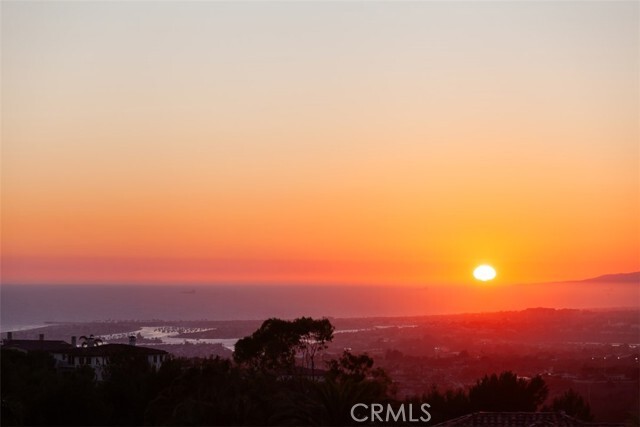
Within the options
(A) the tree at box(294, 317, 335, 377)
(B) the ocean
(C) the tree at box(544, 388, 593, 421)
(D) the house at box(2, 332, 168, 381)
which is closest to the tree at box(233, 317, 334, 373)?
(A) the tree at box(294, 317, 335, 377)

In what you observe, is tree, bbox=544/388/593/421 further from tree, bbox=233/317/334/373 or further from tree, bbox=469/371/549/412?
tree, bbox=233/317/334/373

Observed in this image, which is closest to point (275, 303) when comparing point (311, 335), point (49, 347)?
point (49, 347)

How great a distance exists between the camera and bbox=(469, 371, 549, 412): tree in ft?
88.5

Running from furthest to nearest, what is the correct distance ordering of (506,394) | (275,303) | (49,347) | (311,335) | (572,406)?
(275,303) < (49,347) < (311,335) < (506,394) < (572,406)

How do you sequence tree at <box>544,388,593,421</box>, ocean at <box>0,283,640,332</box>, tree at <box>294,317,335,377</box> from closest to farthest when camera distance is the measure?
tree at <box>544,388,593,421</box> < tree at <box>294,317,335,377</box> < ocean at <box>0,283,640,332</box>

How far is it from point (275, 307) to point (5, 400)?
368 feet

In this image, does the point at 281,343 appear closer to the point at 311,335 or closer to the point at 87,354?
the point at 311,335

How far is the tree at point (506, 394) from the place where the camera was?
2698cm

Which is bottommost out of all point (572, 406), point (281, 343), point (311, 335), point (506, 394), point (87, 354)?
point (572, 406)

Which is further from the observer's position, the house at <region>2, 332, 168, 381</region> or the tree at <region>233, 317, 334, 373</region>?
the house at <region>2, 332, 168, 381</region>

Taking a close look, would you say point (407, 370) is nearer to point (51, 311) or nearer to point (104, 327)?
point (104, 327)

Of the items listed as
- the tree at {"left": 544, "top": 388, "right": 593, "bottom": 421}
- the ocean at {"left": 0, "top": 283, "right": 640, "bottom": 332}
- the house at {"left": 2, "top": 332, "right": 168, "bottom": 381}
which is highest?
the ocean at {"left": 0, "top": 283, "right": 640, "bottom": 332}

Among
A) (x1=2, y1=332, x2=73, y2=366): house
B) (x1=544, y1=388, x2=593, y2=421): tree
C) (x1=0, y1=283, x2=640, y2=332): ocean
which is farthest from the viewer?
(x1=0, y1=283, x2=640, y2=332): ocean

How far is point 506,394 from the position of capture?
27781 mm
